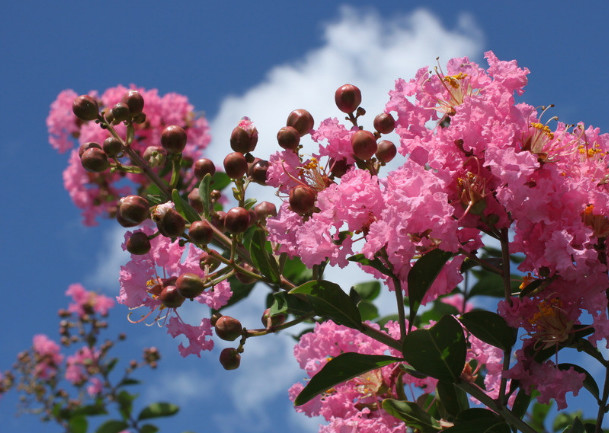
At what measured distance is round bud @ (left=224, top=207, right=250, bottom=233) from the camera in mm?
1565

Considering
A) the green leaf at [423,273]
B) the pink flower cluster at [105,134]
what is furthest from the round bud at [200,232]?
the pink flower cluster at [105,134]

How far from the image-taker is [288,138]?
1623mm

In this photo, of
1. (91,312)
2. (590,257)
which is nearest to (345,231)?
(590,257)

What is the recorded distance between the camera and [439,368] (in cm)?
144

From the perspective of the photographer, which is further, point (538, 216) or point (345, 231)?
point (345, 231)

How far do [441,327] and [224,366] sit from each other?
59 cm

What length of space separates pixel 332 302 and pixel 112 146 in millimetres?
793

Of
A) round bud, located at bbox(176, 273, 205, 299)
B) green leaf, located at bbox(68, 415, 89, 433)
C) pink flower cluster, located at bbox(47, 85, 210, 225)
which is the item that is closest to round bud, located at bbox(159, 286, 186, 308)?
round bud, located at bbox(176, 273, 205, 299)

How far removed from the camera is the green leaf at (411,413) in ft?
5.05

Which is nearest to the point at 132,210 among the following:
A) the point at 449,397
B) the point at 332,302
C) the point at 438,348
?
the point at 332,302

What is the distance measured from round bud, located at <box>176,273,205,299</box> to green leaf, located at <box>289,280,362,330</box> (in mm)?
279

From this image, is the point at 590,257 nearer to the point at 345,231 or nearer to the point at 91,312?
the point at 345,231

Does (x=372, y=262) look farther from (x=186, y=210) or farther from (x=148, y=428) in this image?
(x=148, y=428)

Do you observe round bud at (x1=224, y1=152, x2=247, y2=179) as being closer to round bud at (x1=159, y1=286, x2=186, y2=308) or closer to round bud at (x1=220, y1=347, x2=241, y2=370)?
round bud at (x1=159, y1=286, x2=186, y2=308)
